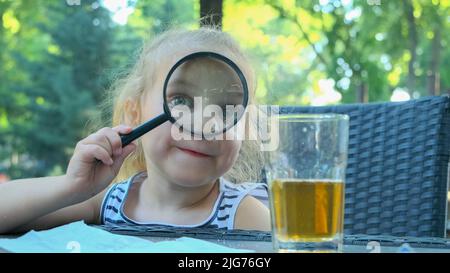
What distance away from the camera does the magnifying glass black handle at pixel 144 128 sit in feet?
4.09

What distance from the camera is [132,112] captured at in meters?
1.98

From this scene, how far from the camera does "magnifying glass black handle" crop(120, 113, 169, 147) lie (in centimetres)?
125

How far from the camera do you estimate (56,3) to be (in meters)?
16.3

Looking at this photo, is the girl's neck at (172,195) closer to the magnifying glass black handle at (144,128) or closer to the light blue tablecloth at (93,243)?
the magnifying glass black handle at (144,128)

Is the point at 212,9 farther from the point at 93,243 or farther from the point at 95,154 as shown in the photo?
the point at 93,243

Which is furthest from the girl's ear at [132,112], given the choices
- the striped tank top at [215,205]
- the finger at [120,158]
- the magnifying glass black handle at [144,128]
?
the magnifying glass black handle at [144,128]

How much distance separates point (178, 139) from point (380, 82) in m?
6.83

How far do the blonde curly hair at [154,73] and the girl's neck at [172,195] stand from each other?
0.27 meters

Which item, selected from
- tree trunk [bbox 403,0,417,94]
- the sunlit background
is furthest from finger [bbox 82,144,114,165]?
the sunlit background

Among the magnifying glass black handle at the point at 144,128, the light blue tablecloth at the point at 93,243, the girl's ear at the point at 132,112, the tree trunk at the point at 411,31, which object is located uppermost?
the tree trunk at the point at 411,31

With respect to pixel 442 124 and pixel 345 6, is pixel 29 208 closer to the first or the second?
pixel 442 124

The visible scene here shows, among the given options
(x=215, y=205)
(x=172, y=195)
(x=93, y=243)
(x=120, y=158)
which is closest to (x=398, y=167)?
(x=215, y=205)

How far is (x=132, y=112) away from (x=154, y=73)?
0.59ft
